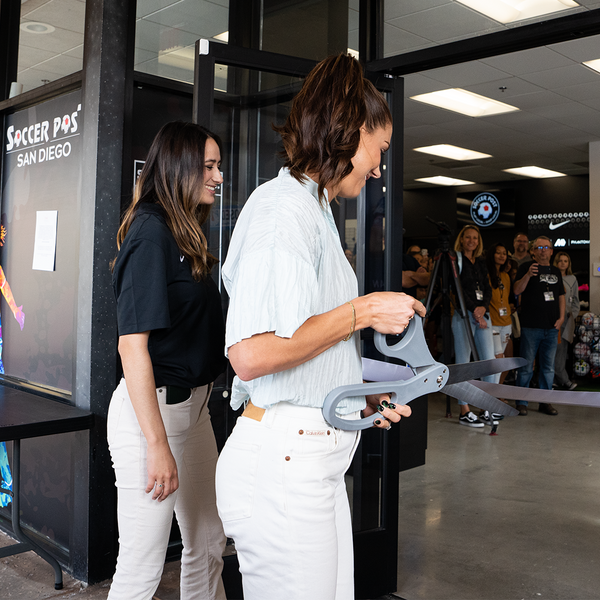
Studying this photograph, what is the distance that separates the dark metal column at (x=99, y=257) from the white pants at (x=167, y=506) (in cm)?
83

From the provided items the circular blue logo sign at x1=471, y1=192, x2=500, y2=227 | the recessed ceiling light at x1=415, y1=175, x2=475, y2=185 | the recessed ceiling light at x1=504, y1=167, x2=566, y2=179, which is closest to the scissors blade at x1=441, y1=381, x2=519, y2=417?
the recessed ceiling light at x1=504, y1=167, x2=566, y2=179

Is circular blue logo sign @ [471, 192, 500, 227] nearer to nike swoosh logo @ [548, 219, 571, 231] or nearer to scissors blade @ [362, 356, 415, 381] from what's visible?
nike swoosh logo @ [548, 219, 571, 231]

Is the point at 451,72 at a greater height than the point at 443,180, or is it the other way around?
the point at 443,180

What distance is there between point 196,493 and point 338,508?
0.71 metres

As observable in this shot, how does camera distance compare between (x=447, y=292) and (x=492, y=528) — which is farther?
(x=447, y=292)

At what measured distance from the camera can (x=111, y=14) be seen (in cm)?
242

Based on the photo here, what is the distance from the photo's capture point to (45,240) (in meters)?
2.79

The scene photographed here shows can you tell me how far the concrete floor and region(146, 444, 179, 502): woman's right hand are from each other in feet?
3.53

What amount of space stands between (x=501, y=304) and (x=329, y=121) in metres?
4.99

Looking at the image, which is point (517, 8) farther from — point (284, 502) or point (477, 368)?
point (284, 502)

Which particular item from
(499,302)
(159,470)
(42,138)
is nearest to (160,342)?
(159,470)

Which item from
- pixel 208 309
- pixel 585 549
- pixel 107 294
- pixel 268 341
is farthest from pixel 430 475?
pixel 268 341

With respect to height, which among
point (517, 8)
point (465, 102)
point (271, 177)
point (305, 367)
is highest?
point (465, 102)

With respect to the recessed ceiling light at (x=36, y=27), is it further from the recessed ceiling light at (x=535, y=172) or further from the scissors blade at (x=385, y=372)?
the recessed ceiling light at (x=535, y=172)
